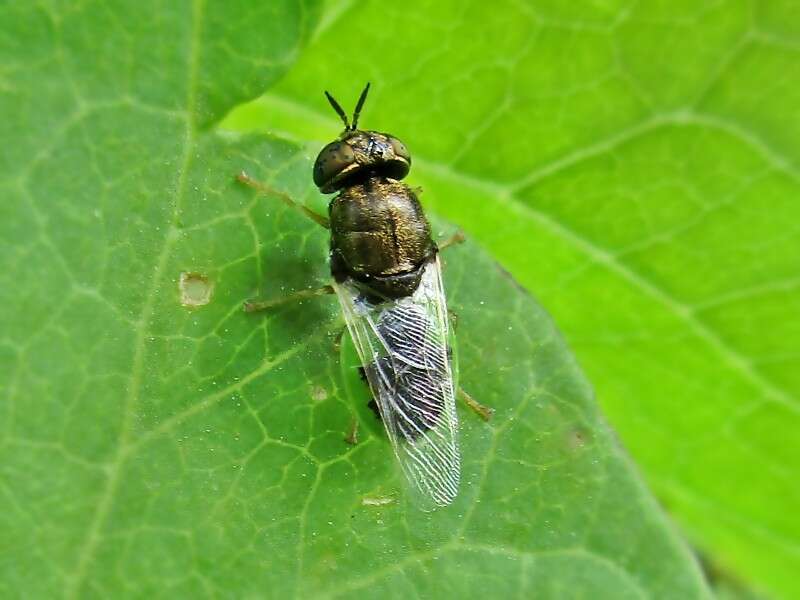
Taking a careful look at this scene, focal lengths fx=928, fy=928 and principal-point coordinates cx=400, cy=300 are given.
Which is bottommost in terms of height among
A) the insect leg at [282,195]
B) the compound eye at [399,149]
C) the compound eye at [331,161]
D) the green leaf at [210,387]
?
the green leaf at [210,387]

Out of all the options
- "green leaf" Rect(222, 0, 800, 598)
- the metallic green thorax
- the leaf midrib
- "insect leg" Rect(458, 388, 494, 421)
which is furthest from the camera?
"green leaf" Rect(222, 0, 800, 598)

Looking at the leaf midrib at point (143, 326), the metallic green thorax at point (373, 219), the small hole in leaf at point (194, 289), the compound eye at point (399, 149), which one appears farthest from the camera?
the compound eye at point (399, 149)

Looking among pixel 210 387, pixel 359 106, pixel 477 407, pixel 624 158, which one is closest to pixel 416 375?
pixel 477 407

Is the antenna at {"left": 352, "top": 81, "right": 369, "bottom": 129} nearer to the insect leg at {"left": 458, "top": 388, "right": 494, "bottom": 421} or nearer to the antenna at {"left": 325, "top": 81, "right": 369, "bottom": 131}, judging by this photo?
the antenna at {"left": 325, "top": 81, "right": 369, "bottom": 131}

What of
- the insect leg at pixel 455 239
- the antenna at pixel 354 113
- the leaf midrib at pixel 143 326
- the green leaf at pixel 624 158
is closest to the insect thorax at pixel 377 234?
the insect leg at pixel 455 239

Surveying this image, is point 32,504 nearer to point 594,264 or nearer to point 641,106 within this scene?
point 594,264

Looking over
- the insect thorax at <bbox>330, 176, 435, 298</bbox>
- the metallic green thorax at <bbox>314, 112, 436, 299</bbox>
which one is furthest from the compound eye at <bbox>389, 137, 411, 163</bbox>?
the insect thorax at <bbox>330, 176, 435, 298</bbox>

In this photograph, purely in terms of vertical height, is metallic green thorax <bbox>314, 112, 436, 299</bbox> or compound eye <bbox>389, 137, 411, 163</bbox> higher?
compound eye <bbox>389, 137, 411, 163</bbox>

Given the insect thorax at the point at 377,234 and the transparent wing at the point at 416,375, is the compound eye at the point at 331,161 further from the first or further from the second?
the transparent wing at the point at 416,375
